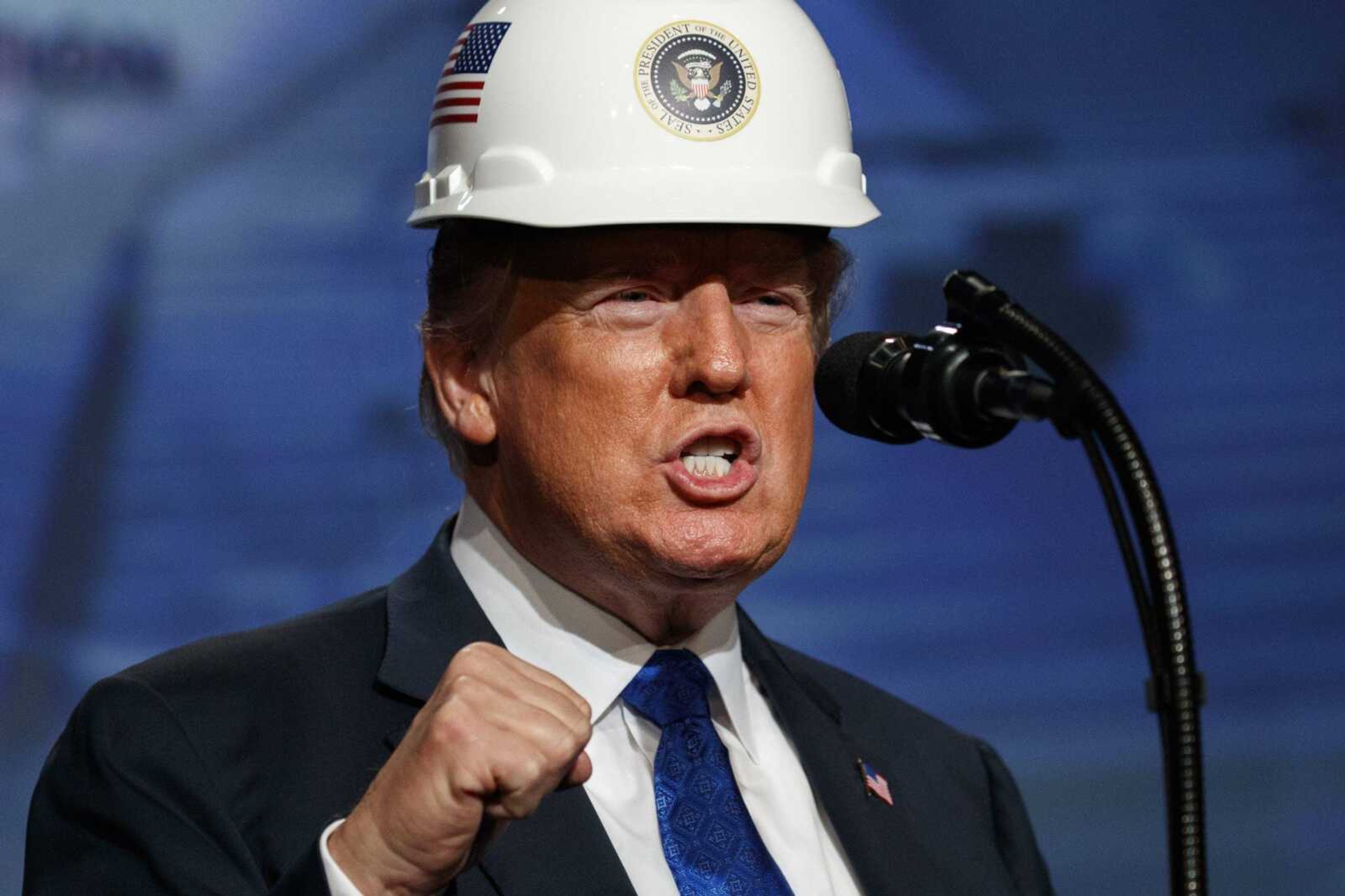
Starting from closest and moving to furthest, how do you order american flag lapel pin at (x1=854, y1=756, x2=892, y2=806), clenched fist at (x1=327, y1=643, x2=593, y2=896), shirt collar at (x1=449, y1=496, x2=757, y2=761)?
clenched fist at (x1=327, y1=643, x2=593, y2=896), shirt collar at (x1=449, y1=496, x2=757, y2=761), american flag lapel pin at (x1=854, y1=756, x2=892, y2=806)

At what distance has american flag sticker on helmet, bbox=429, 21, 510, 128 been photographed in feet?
7.36

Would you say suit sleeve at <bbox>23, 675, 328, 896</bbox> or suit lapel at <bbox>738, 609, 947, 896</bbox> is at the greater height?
suit lapel at <bbox>738, 609, 947, 896</bbox>

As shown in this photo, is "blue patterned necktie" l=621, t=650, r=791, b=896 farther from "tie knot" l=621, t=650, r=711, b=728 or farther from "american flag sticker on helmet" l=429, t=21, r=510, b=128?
"american flag sticker on helmet" l=429, t=21, r=510, b=128

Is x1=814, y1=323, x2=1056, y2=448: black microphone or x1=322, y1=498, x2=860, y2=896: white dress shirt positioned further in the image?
x1=322, y1=498, x2=860, y2=896: white dress shirt

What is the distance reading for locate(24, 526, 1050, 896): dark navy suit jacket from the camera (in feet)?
6.46

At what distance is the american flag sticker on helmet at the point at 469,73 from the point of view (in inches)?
88.3

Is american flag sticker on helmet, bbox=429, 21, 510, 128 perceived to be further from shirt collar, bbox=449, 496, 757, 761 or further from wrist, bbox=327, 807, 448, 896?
wrist, bbox=327, 807, 448, 896

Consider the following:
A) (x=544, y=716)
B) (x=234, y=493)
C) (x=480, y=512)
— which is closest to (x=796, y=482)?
(x=480, y=512)

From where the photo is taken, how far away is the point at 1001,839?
264 centimetres

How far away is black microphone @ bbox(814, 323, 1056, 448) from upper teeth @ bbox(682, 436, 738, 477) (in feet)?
1.40

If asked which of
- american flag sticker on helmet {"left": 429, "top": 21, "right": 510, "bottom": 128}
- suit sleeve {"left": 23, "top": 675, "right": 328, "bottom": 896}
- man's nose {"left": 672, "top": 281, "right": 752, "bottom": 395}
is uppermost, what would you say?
american flag sticker on helmet {"left": 429, "top": 21, "right": 510, "bottom": 128}

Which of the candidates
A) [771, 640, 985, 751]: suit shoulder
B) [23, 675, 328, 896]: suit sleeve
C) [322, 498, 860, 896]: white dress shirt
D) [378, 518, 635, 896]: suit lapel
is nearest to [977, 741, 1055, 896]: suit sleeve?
[771, 640, 985, 751]: suit shoulder

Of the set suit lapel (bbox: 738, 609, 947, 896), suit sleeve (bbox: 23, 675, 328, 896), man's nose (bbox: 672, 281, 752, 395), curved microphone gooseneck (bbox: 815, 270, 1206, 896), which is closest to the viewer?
curved microphone gooseneck (bbox: 815, 270, 1206, 896)

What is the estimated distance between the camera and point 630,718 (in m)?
2.21
